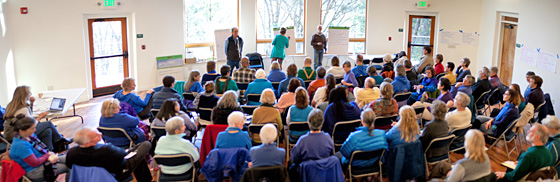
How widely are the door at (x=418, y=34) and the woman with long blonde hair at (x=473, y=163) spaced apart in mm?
10085

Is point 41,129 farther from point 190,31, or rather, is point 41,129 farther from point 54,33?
point 190,31

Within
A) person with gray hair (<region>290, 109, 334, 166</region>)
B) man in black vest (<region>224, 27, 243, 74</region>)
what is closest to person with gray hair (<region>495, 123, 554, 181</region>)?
person with gray hair (<region>290, 109, 334, 166</region>)

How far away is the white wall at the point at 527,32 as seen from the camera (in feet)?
31.5

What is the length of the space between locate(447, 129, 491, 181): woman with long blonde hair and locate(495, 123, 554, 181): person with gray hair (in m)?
0.51

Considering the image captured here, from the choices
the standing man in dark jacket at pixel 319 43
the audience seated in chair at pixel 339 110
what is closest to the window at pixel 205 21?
the standing man in dark jacket at pixel 319 43

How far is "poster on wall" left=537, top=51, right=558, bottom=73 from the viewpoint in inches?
375

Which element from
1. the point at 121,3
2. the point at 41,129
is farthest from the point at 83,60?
the point at 41,129

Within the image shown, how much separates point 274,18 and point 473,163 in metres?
10.0

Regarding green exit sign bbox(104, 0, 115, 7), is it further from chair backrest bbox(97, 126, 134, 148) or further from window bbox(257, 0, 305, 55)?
A: chair backrest bbox(97, 126, 134, 148)

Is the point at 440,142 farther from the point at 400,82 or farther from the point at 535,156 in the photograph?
the point at 400,82

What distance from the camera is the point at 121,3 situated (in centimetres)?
1109

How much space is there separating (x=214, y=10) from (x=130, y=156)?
27.4 feet

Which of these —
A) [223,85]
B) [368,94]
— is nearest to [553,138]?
[368,94]

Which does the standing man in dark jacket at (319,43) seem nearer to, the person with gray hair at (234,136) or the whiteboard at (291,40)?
the whiteboard at (291,40)
